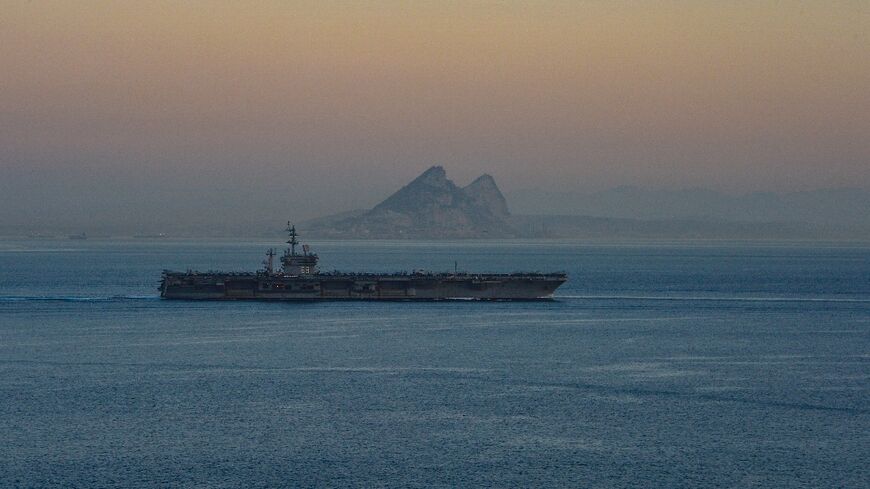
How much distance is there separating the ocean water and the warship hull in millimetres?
16641

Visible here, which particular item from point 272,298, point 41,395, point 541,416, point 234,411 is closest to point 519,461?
point 541,416

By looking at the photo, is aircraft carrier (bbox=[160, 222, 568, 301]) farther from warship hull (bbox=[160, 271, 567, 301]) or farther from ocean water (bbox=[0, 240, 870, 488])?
ocean water (bbox=[0, 240, 870, 488])

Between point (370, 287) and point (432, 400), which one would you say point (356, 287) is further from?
point (432, 400)

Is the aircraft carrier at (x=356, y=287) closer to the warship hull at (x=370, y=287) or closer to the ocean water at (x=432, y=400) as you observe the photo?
the warship hull at (x=370, y=287)

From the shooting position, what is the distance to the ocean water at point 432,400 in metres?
43.0

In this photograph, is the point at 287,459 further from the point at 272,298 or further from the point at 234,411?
the point at 272,298

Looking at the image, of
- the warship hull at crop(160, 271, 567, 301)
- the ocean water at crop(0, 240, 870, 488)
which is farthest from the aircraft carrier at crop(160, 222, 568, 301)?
the ocean water at crop(0, 240, 870, 488)

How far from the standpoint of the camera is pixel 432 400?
57219 millimetres

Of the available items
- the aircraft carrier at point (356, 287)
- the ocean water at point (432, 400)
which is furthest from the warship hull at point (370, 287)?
the ocean water at point (432, 400)

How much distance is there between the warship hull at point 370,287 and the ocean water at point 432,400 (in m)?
16.6

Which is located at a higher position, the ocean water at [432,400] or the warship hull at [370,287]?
the warship hull at [370,287]

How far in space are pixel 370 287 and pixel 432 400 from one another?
67.4 m

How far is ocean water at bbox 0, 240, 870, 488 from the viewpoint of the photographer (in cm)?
4297

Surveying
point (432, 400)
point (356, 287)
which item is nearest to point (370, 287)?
point (356, 287)
